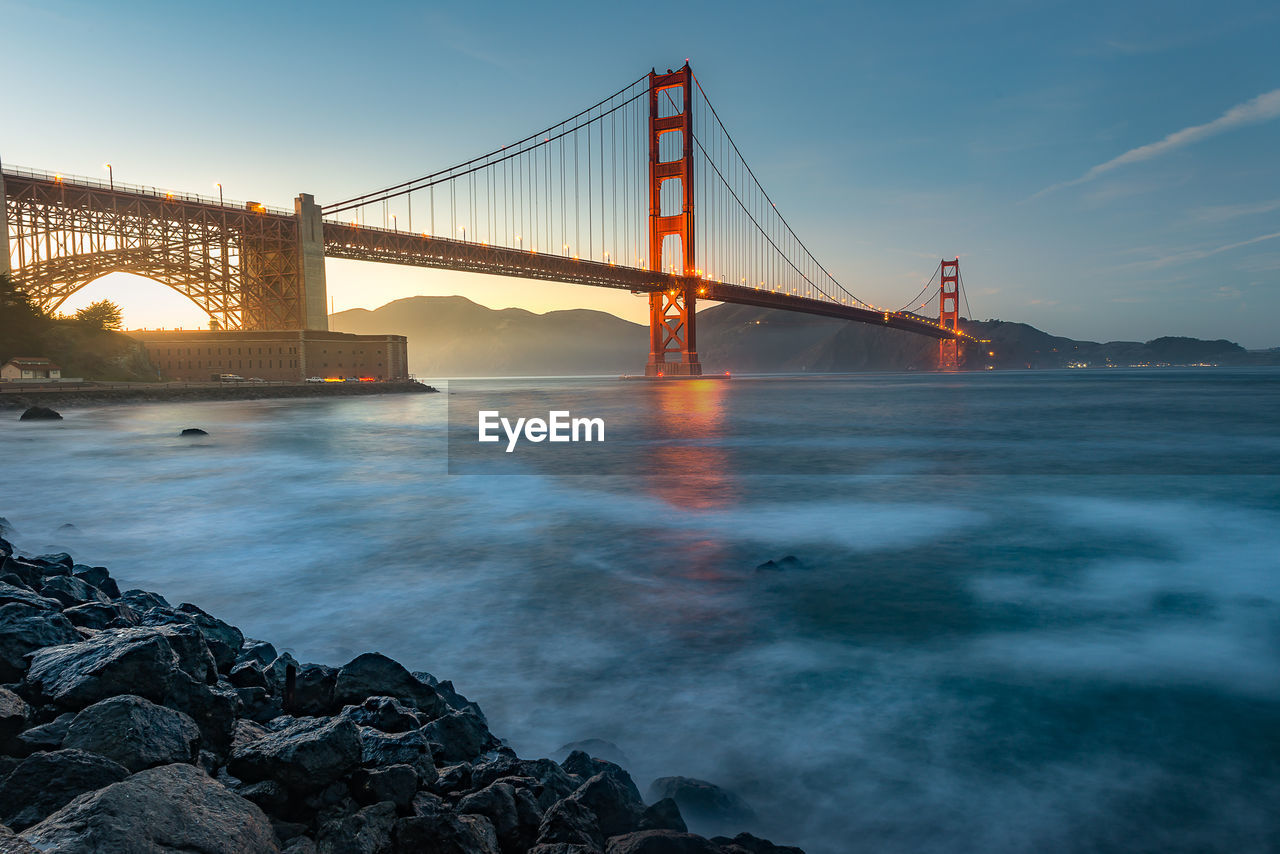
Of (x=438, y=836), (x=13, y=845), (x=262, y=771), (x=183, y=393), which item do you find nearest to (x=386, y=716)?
(x=262, y=771)

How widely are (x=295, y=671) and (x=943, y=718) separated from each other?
136 inches

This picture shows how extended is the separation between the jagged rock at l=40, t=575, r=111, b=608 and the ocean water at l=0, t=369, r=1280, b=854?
1.07m

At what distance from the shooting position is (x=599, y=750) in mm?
3674

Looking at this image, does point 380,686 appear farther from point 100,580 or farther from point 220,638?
point 100,580

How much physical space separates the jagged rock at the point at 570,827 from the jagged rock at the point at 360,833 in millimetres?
514

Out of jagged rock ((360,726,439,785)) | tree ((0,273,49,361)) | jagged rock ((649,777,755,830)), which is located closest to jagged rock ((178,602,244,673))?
jagged rock ((360,726,439,785))

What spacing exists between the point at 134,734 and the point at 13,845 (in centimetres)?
75

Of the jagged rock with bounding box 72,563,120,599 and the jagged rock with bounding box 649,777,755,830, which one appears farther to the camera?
the jagged rock with bounding box 72,563,120,599

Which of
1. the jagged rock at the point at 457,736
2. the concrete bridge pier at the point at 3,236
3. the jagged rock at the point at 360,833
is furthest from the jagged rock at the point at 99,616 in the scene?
the concrete bridge pier at the point at 3,236

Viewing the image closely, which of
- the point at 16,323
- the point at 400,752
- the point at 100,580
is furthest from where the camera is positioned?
the point at 16,323

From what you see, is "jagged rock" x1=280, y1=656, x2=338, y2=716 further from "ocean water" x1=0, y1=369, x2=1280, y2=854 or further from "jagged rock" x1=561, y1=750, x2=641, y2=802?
"jagged rock" x1=561, y1=750, x2=641, y2=802

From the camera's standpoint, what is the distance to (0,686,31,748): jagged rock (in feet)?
8.13

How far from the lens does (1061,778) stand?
11.0ft

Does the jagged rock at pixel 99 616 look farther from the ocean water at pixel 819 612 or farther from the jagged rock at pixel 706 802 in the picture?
the jagged rock at pixel 706 802
